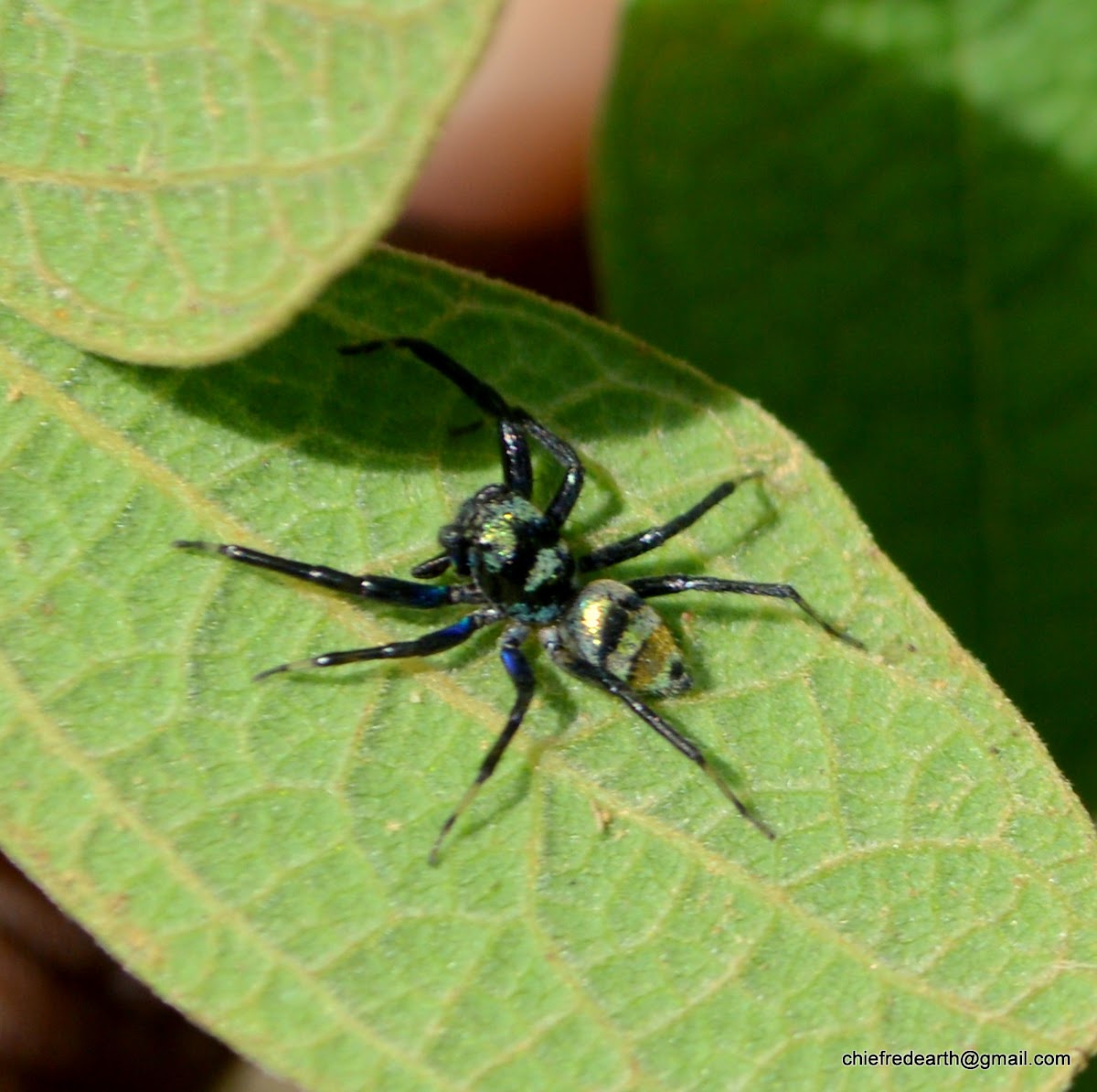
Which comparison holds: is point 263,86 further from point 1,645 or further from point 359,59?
point 1,645

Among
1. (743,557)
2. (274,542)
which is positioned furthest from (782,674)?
(274,542)

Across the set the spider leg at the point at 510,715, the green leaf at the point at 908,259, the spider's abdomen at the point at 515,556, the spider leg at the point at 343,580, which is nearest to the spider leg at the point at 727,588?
the spider's abdomen at the point at 515,556

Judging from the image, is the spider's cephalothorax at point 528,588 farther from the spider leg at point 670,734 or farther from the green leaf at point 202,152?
the green leaf at point 202,152

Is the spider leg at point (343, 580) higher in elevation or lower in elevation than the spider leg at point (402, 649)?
higher

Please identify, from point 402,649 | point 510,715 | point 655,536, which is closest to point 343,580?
point 402,649

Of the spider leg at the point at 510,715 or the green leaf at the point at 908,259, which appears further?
the green leaf at the point at 908,259

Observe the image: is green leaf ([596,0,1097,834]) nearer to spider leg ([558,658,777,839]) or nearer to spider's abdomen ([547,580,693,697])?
spider's abdomen ([547,580,693,697])

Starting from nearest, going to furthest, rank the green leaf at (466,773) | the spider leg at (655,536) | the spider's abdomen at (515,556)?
the green leaf at (466,773) → the spider leg at (655,536) → the spider's abdomen at (515,556)
